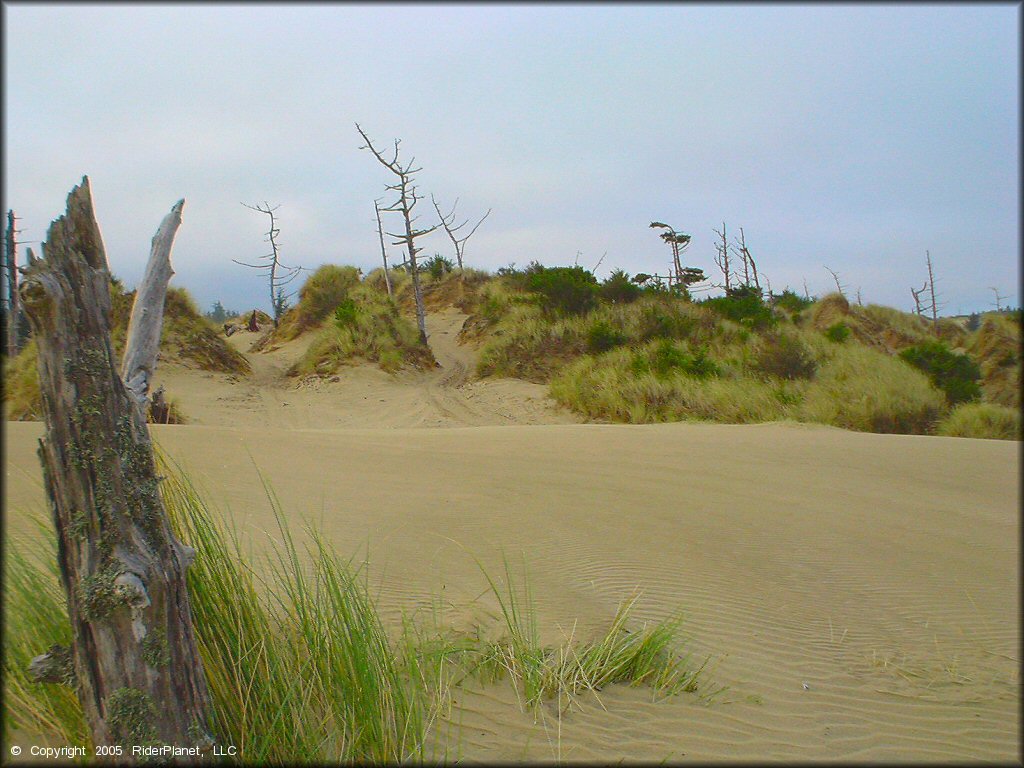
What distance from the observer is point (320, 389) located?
636 inches

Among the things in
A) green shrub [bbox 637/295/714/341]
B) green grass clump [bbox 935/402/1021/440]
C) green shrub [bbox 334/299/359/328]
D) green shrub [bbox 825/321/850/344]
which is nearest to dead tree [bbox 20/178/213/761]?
green grass clump [bbox 935/402/1021/440]

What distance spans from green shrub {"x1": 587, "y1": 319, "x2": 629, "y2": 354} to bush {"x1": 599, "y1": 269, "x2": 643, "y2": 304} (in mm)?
3264

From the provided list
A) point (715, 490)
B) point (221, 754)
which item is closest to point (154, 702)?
point (221, 754)

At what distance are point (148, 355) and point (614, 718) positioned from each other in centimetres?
237

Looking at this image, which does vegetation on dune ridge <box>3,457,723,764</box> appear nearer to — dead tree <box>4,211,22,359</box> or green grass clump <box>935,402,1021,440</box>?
dead tree <box>4,211,22,359</box>

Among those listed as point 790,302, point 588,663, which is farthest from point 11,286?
point 790,302

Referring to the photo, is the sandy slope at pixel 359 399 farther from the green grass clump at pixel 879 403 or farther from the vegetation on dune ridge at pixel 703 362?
the green grass clump at pixel 879 403

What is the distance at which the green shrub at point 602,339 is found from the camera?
57.6 feet

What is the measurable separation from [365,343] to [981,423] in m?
14.4

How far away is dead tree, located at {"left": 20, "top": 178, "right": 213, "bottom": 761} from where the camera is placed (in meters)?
1.75

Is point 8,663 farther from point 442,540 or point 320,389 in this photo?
point 320,389

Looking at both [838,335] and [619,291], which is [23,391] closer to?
[619,291]

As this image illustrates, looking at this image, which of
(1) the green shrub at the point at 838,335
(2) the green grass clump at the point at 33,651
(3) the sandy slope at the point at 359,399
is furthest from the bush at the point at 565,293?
(2) the green grass clump at the point at 33,651

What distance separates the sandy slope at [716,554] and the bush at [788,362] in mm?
5629
